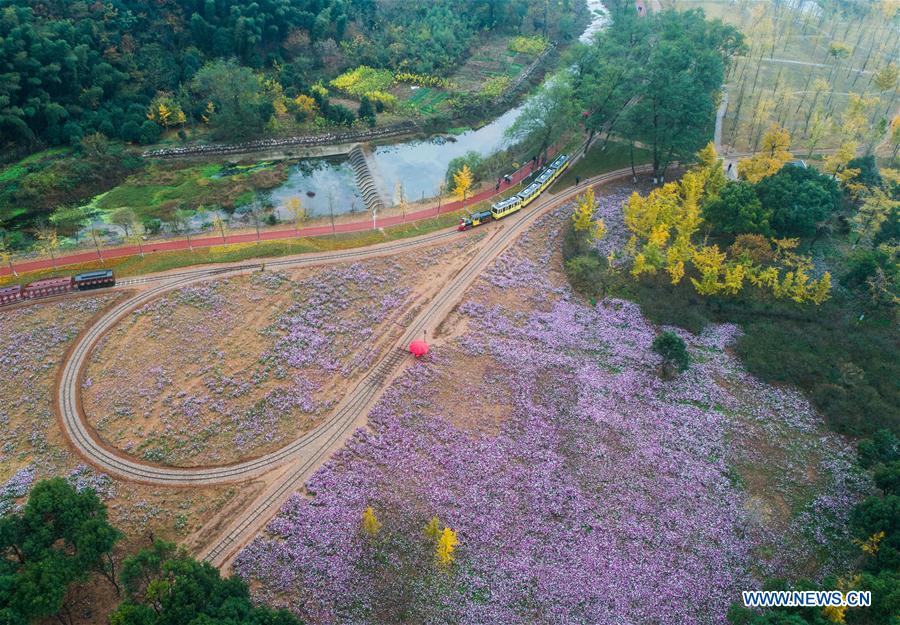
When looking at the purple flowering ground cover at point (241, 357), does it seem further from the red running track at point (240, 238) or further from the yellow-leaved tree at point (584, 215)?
the yellow-leaved tree at point (584, 215)

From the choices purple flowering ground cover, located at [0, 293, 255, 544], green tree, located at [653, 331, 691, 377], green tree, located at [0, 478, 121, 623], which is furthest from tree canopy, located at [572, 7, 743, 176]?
green tree, located at [0, 478, 121, 623]

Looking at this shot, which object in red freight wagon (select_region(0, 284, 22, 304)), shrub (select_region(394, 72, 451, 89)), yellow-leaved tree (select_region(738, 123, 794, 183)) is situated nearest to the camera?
red freight wagon (select_region(0, 284, 22, 304))

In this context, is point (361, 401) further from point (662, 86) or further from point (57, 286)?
point (662, 86)

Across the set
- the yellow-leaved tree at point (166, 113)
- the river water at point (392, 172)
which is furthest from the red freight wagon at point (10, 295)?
the yellow-leaved tree at point (166, 113)

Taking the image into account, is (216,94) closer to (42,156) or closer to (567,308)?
(42,156)

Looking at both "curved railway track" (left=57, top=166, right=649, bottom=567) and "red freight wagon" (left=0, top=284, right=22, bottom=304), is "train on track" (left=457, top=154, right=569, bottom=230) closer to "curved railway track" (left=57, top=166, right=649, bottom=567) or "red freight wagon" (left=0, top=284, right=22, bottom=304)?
"curved railway track" (left=57, top=166, right=649, bottom=567)

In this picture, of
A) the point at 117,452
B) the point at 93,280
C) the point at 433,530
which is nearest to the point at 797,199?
the point at 433,530
